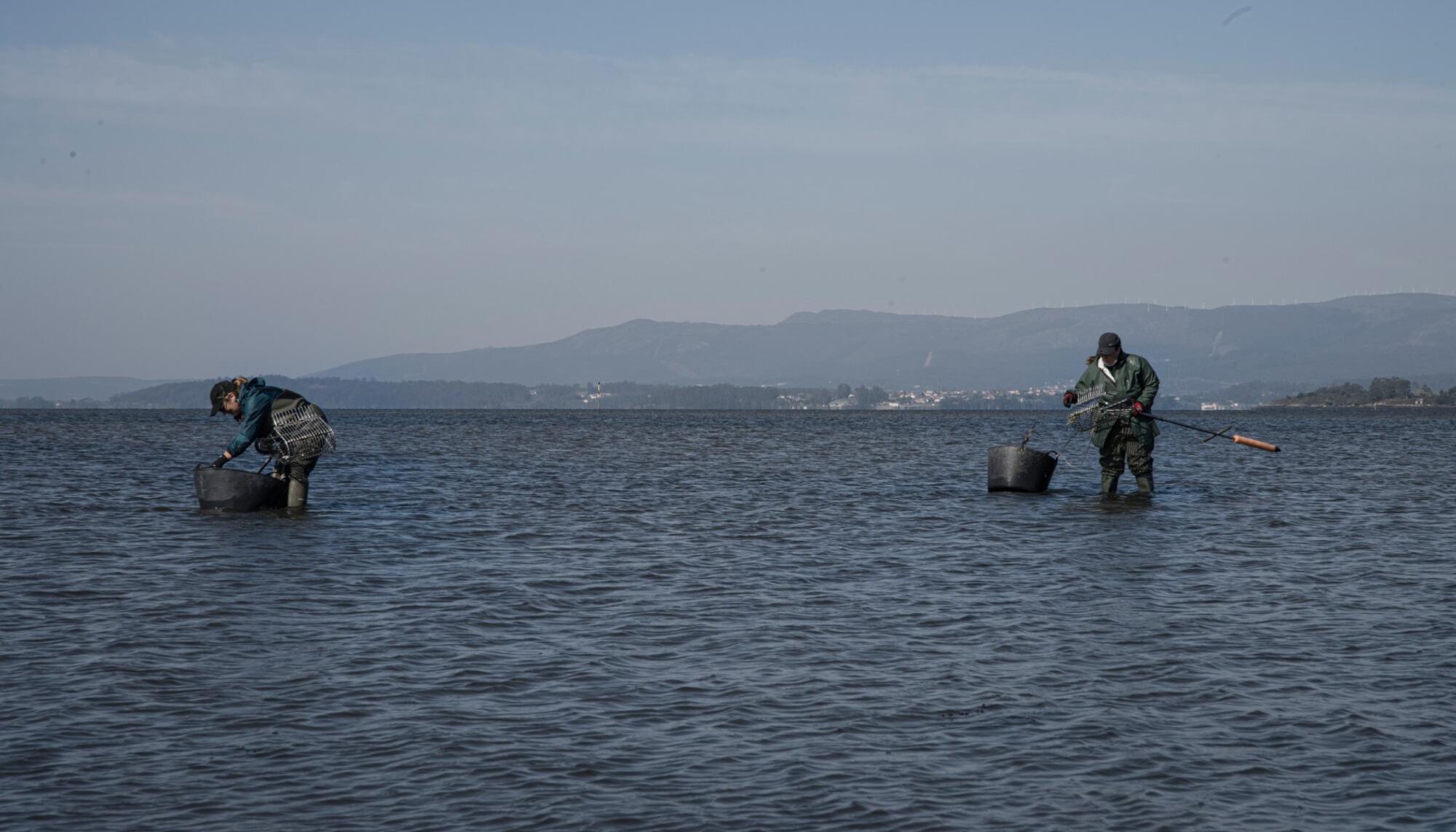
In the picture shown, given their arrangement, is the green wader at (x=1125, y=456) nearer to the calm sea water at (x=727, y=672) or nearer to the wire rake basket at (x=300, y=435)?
the calm sea water at (x=727, y=672)

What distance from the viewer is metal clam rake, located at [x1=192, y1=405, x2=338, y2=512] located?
22.6 metres

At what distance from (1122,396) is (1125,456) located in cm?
216

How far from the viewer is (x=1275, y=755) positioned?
902 centimetres

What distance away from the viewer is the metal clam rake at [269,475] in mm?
22562

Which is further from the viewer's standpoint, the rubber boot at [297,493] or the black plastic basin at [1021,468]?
the black plastic basin at [1021,468]

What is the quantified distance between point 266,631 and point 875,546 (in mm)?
9594

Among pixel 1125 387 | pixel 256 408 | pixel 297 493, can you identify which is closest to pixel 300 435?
pixel 256 408

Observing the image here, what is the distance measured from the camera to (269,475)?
2375 cm

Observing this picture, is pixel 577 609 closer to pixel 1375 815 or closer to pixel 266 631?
pixel 266 631

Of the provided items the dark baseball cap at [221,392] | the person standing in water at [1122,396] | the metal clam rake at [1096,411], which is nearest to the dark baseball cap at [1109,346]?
the person standing in water at [1122,396]

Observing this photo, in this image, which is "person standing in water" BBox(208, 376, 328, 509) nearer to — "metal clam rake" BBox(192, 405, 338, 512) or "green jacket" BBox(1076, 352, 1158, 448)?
"metal clam rake" BBox(192, 405, 338, 512)

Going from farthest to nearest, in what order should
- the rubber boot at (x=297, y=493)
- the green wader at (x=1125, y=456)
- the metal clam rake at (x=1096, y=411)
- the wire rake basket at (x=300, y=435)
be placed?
the green wader at (x=1125, y=456) < the metal clam rake at (x=1096, y=411) < the rubber boot at (x=297, y=493) < the wire rake basket at (x=300, y=435)

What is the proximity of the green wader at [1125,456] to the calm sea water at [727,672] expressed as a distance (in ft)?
4.58

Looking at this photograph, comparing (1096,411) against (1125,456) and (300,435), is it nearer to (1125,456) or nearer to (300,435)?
(1125,456)
